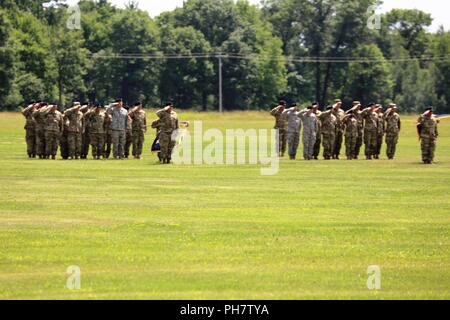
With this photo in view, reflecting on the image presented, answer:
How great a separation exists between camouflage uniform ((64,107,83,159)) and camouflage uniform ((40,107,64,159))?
339 mm

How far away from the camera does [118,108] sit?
41500 mm

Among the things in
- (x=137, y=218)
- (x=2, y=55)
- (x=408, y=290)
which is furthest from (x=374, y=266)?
(x=2, y=55)

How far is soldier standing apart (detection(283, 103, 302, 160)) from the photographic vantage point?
4250cm

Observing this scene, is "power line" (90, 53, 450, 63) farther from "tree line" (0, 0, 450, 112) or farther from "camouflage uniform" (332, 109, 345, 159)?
"camouflage uniform" (332, 109, 345, 159)

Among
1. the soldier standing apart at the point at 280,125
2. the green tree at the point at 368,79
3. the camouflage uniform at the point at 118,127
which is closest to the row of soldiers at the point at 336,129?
the soldier standing apart at the point at 280,125

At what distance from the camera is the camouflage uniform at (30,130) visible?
4209cm

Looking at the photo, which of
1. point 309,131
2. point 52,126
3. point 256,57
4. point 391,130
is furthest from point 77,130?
point 256,57

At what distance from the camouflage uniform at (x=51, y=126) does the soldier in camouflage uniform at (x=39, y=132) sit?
0.23 m

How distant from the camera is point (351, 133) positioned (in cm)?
4300

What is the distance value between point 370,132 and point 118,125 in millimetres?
8701

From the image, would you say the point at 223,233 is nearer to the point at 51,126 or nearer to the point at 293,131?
the point at 51,126

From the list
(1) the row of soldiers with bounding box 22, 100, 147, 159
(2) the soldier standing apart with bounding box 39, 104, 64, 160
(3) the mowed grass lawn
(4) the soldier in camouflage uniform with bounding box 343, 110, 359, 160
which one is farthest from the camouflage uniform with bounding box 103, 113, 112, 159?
(4) the soldier in camouflage uniform with bounding box 343, 110, 359, 160

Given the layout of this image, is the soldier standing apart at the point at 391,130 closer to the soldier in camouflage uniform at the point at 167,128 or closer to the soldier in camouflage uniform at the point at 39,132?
the soldier in camouflage uniform at the point at 167,128

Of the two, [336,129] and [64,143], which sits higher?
[336,129]
